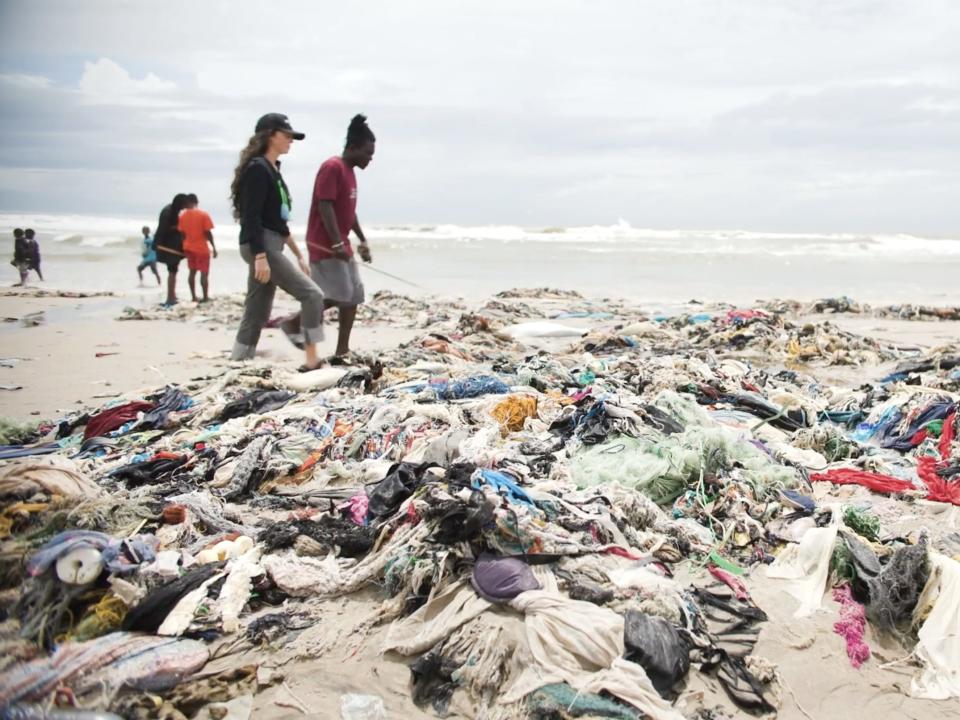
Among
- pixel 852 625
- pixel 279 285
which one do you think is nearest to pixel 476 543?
pixel 852 625

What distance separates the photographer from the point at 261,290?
626cm

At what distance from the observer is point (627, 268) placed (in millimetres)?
22609

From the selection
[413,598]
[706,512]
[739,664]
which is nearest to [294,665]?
[413,598]

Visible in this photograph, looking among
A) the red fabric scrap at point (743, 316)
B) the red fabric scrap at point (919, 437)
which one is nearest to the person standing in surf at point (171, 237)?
the red fabric scrap at point (743, 316)

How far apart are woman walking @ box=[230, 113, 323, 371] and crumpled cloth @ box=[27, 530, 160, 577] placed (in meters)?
3.39

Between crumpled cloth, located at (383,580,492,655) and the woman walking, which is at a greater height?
the woman walking

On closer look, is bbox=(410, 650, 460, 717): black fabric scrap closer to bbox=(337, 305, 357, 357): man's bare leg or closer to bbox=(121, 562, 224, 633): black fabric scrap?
bbox=(121, 562, 224, 633): black fabric scrap

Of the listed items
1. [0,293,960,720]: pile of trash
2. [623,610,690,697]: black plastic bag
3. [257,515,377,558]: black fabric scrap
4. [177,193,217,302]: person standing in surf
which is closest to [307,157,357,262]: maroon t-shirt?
[0,293,960,720]: pile of trash

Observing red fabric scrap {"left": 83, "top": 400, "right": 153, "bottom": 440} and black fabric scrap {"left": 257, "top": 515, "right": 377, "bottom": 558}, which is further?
red fabric scrap {"left": 83, "top": 400, "right": 153, "bottom": 440}

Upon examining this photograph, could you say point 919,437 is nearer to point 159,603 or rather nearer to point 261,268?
point 159,603

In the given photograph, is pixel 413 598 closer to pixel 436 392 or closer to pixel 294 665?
pixel 294 665

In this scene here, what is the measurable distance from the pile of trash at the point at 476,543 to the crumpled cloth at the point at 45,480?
12mm

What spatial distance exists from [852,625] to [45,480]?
131 inches

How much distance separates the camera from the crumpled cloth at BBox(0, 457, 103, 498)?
3.08m
